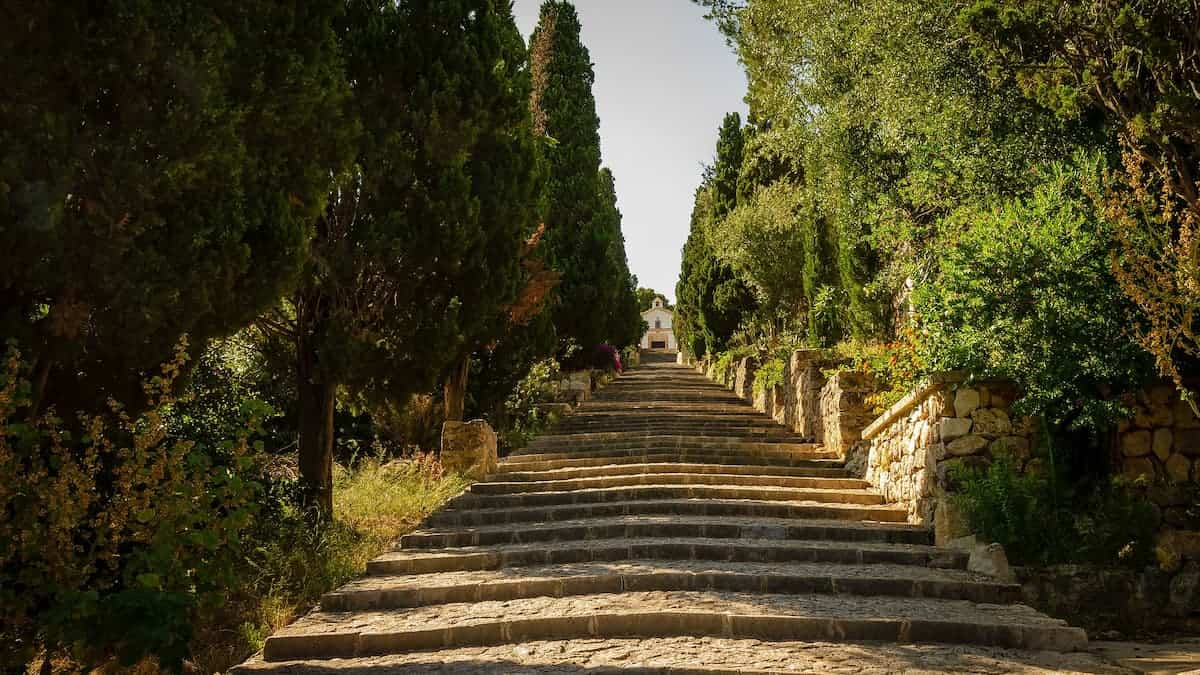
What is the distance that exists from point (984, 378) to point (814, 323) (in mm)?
9252

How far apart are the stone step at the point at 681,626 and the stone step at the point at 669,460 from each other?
4.87 metres

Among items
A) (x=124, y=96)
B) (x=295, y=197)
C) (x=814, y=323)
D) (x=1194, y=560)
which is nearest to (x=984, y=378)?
(x=1194, y=560)

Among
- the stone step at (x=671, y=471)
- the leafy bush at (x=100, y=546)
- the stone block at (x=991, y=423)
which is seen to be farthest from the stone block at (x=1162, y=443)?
the leafy bush at (x=100, y=546)

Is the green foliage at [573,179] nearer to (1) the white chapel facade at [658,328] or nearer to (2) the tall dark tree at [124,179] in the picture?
(2) the tall dark tree at [124,179]

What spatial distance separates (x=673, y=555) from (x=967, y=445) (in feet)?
8.70

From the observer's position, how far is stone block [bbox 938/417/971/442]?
25.6ft

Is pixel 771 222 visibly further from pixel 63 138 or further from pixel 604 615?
pixel 63 138

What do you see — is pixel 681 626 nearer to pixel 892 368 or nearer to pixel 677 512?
pixel 677 512

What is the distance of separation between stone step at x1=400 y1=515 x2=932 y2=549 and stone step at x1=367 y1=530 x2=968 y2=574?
0.38m

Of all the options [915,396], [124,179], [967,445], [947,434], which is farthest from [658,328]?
[124,179]

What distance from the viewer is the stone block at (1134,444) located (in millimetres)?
7359

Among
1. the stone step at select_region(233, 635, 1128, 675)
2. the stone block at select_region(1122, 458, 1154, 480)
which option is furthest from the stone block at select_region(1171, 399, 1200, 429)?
the stone step at select_region(233, 635, 1128, 675)

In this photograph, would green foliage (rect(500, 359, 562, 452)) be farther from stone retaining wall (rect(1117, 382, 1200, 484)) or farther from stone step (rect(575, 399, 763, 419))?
stone retaining wall (rect(1117, 382, 1200, 484))

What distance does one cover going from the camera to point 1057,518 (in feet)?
23.6
